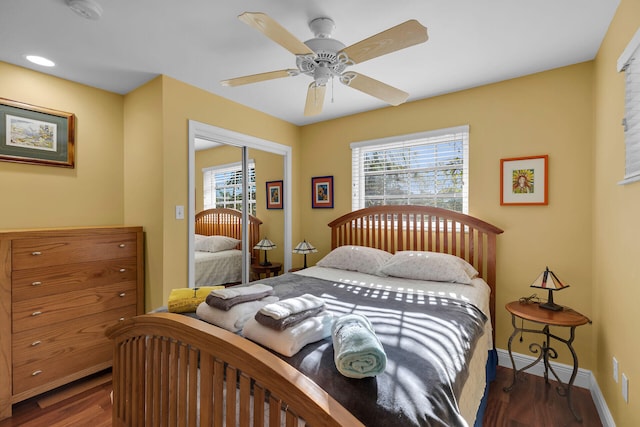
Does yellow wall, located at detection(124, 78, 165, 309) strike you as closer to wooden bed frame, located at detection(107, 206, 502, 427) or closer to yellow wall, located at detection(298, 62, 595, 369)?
wooden bed frame, located at detection(107, 206, 502, 427)

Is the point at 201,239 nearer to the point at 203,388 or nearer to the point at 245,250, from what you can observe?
the point at 245,250

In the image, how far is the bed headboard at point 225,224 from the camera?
2.87 meters

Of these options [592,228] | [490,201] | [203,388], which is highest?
[490,201]

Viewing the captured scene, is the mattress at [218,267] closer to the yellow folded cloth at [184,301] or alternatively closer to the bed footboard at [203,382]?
the yellow folded cloth at [184,301]

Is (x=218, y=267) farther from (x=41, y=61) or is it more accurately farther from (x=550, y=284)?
(x=550, y=284)

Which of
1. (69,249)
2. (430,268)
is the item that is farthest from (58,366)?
(430,268)

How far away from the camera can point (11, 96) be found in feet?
7.55

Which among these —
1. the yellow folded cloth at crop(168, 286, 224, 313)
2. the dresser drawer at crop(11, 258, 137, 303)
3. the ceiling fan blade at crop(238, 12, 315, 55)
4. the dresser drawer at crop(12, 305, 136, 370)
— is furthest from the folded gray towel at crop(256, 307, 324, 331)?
the dresser drawer at crop(11, 258, 137, 303)

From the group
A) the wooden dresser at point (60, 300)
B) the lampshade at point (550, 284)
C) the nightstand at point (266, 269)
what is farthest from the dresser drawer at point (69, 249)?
the lampshade at point (550, 284)

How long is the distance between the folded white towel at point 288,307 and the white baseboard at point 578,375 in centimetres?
195

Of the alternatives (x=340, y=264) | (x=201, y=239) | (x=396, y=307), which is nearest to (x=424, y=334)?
(x=396, y=307)

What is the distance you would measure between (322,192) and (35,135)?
275cm

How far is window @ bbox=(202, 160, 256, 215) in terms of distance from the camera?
295 centimetres

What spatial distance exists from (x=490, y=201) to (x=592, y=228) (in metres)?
0.72
